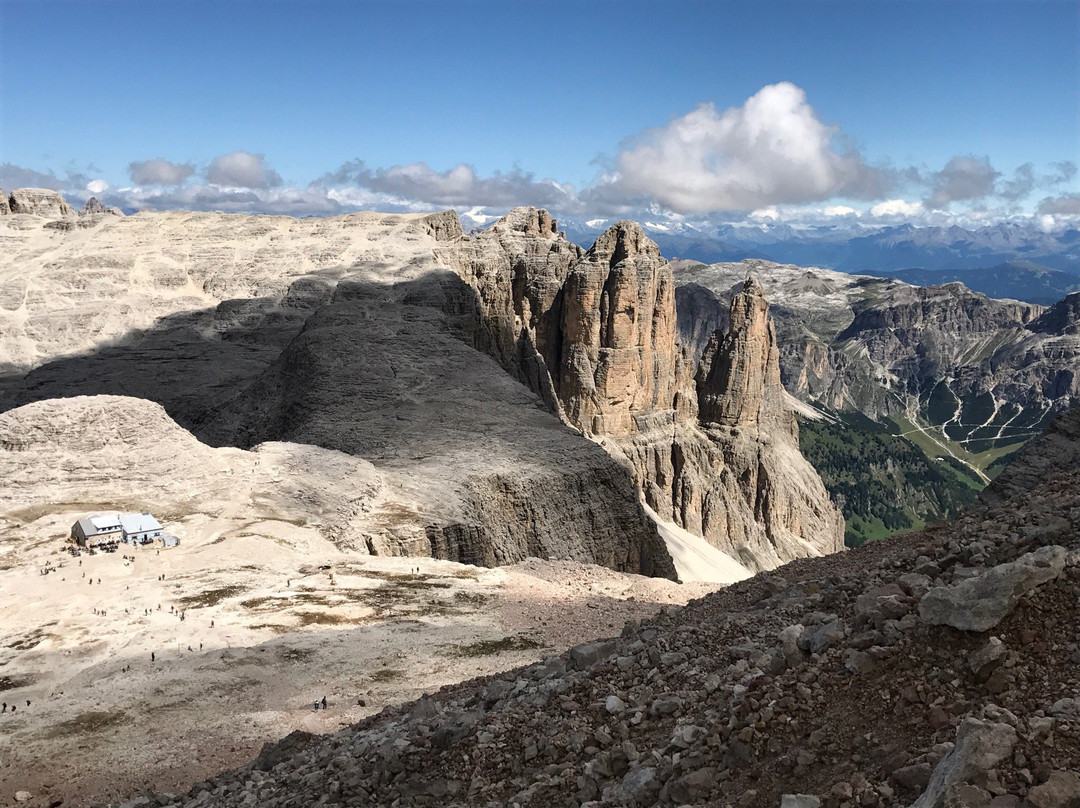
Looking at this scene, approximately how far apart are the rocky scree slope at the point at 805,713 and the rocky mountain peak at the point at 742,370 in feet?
387

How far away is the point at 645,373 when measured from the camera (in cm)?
11900

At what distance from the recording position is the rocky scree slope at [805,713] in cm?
741

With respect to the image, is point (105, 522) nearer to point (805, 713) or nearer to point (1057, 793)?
point (805, 713)

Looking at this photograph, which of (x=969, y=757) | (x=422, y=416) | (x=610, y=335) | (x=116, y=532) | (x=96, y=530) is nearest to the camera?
(x=969, y=757)

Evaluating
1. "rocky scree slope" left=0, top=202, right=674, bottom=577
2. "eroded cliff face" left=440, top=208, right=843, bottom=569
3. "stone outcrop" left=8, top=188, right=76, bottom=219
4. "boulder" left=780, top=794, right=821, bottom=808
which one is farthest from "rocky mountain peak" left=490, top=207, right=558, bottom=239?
"boulder" left=780, top=794, right=821, bottom=808

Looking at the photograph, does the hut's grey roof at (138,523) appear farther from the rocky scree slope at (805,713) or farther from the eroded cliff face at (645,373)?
the eroded cliff face at (645,373)

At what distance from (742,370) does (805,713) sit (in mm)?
125368

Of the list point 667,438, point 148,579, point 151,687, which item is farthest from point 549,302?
point 151,687

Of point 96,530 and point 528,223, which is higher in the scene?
point 528,223

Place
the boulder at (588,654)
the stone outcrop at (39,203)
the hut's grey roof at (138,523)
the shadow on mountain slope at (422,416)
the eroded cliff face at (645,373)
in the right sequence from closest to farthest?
the boulder at (588,654) → the hut's grey roof at (138,523) → the shadow on mountain slope at (422,416) → the eroded cliff face at (645,373) → the stone outcrop at (39,203)

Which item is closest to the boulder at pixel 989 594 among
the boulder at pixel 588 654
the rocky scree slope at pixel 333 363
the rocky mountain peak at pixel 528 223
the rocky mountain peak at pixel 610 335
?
the boulder at pixel 588 654

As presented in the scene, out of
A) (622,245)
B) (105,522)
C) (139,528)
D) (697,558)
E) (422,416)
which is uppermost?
(622,245)

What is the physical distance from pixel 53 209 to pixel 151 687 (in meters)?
154

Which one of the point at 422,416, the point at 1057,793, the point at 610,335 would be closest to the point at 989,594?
the point at 1057,793
